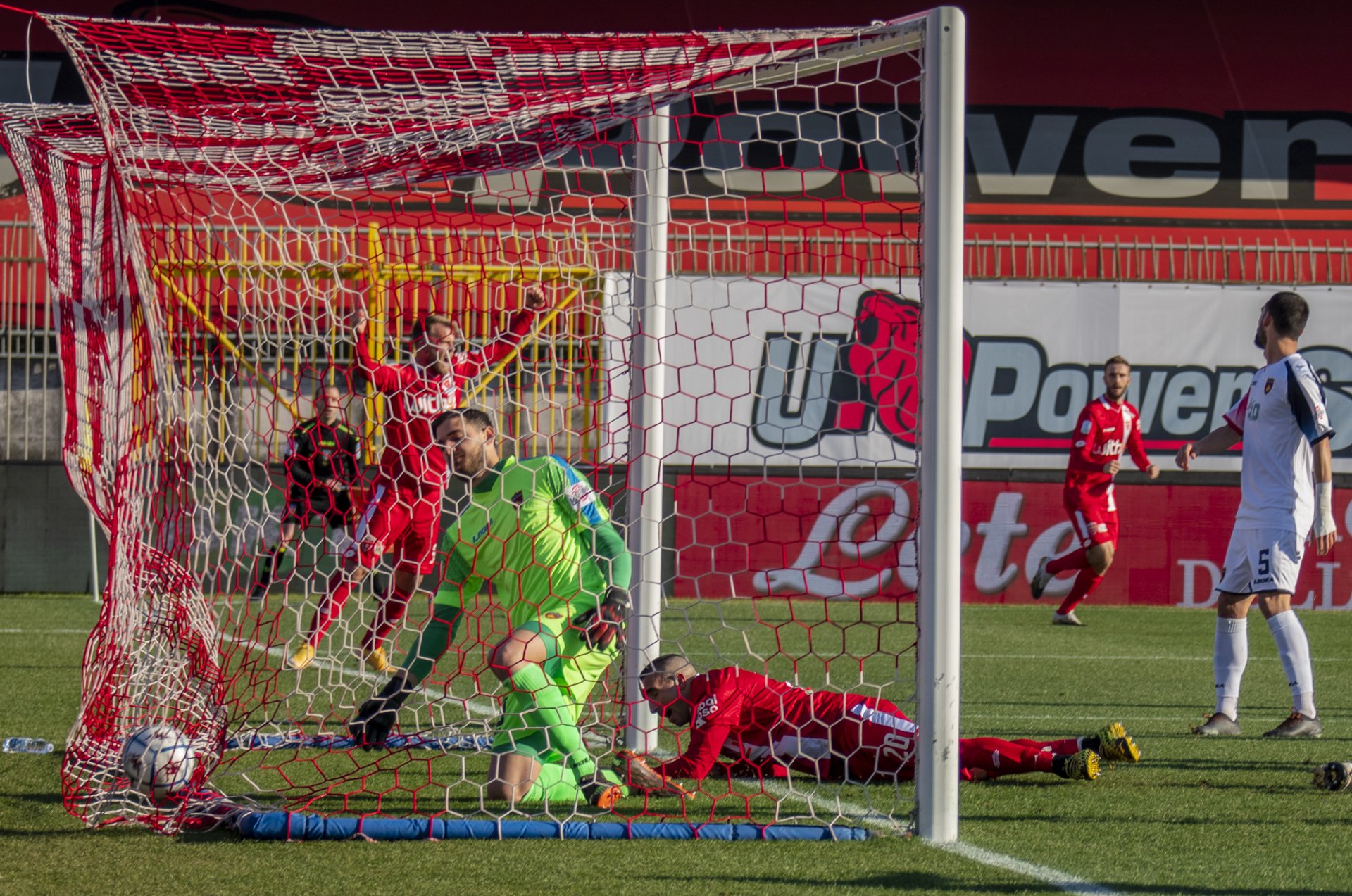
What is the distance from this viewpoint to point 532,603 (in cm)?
474

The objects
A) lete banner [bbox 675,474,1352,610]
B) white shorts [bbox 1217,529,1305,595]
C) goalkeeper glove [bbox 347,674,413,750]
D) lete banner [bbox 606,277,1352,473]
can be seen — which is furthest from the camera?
lete banner [bbox 606,277,1352,473]

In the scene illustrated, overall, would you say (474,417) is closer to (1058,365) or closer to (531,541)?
(531,541)

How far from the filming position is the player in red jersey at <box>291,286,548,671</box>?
642 cm

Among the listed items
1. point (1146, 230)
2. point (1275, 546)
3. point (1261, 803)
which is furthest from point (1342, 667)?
point (1146, 230)

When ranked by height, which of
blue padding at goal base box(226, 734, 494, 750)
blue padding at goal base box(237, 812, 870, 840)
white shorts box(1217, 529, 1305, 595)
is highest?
white shorts box(1217, 529, 1305, 595)

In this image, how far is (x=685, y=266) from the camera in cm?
1307

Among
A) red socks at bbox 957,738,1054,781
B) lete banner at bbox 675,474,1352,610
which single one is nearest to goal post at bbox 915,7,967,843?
red socks at bbox 957,738,1054,781

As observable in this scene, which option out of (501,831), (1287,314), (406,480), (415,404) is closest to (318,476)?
(406,480)

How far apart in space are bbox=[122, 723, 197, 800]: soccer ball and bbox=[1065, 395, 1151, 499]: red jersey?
8144 millimetres

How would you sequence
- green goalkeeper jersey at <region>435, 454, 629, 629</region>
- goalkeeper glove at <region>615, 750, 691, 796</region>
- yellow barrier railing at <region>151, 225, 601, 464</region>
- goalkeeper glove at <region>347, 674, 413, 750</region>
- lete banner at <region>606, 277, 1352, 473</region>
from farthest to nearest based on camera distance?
lete banner at <region>606, 277, 1352, 473</region> < yellow barrier railing at <region>151, 225, 601, 464</region> < goalkeeper glove at <region>347, 674, 413, 750</region> < green goalkeeper jersey at <region>435, 454, 629, 629</region> < goalkeeper glove at <region>615, 750, 691, 796</region>

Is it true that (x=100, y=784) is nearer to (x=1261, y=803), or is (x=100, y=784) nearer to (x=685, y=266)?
(x=1261, y=803)

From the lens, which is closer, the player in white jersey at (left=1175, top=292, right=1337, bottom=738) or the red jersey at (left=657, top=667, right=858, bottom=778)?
the red jersey at (left=657, top=667, right=858, bottom=778)

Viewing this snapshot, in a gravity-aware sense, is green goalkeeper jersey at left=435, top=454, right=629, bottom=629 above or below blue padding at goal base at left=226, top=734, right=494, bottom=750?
above

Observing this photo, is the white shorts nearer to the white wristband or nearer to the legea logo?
the white wristband
